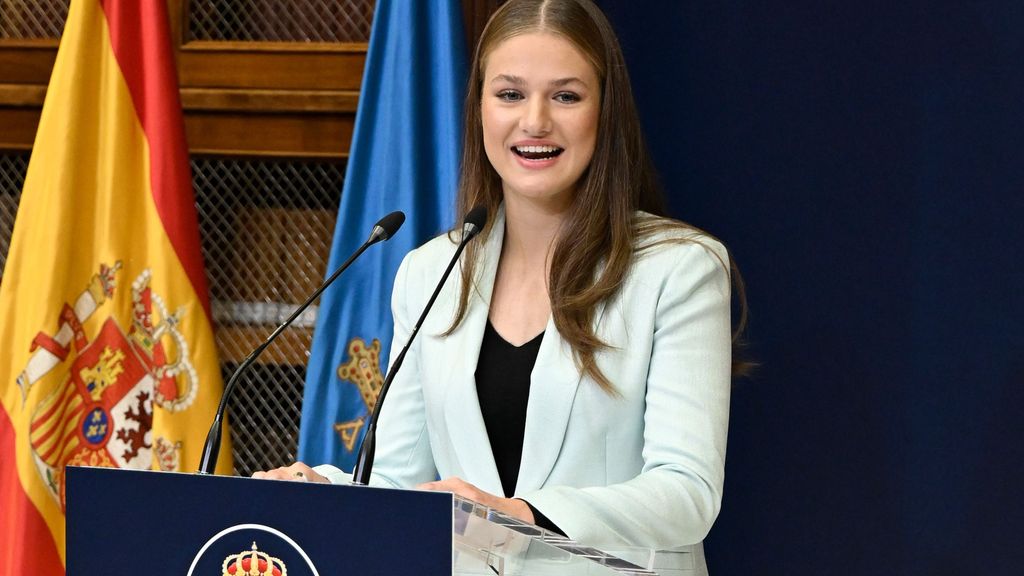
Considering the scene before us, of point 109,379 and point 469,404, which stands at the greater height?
point 109,379

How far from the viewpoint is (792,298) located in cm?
245

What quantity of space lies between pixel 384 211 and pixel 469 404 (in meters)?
0.76

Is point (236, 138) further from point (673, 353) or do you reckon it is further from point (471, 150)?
point (673, 353)

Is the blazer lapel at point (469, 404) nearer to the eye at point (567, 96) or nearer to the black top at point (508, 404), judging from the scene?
the black top at point (508, 404)

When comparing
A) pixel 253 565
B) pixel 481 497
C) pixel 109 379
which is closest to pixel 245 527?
pixel 253 565

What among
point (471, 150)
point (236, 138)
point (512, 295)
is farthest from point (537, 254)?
point (236, 138)

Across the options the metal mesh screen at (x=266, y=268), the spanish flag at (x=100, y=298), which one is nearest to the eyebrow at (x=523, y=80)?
the spanish flag at (x=100, y=298)

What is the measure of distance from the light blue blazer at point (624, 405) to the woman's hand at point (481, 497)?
0.64 feet

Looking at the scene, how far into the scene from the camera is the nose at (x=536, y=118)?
1.67 meters

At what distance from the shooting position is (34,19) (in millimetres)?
2799

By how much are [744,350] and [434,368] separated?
0.94 meters

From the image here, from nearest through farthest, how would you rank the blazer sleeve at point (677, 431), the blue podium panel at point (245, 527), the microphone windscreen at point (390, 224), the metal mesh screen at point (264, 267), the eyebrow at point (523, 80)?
the blue podium panel at point (245, 527), the blazer sleeve at point (677, 431), the microphone windscreen at point (390, 224), the eyebrow at point (523, 80), the metal mesh screen at point (264, 267)

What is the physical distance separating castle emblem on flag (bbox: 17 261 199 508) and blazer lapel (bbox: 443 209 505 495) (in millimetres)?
852

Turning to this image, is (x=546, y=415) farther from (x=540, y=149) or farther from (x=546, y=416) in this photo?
(x=540, y=149)
